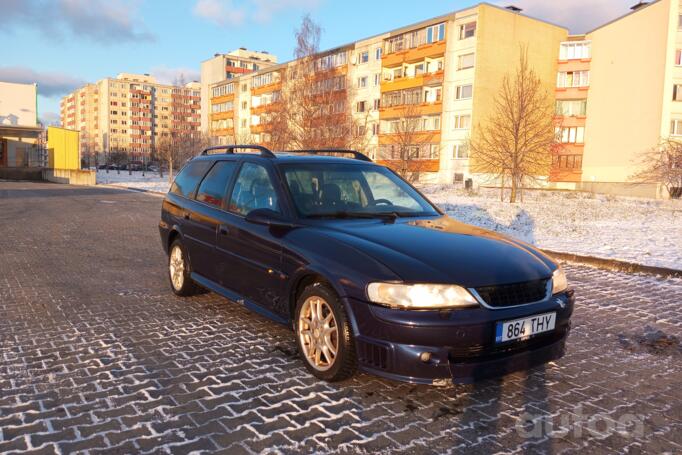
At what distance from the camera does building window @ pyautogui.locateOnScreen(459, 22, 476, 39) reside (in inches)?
1847

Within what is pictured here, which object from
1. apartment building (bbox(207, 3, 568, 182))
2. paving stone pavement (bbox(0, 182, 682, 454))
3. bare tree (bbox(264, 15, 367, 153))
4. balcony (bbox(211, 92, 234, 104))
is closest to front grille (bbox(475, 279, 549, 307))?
paving stone pavement (bbox(0, 182, 682, 454))

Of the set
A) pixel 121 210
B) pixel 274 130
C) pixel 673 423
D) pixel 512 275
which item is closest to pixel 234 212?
pixel 512 275

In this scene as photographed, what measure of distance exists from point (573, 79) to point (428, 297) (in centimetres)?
5640

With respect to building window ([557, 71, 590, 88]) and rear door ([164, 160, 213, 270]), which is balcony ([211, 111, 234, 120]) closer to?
building window ([557, 71, 590, 88])

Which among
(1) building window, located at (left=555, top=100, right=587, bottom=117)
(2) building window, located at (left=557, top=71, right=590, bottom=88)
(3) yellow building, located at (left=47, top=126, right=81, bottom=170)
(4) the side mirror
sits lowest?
(4) the side mirror

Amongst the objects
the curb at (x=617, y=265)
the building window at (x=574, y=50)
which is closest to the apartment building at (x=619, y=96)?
the building window at (x=574, y=50)

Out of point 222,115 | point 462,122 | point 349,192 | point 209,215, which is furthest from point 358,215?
point 222,115

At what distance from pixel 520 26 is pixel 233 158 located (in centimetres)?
5106

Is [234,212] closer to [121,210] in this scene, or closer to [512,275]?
[512,275]

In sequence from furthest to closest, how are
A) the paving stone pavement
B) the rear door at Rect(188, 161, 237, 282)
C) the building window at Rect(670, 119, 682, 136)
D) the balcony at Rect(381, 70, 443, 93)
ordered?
the balcony at Rect(381, 70, 443, 93), the building window at Rect(670, 119, 682, 136), the rear door at Rect(188, 161, 237, 282), the paving stone pavement

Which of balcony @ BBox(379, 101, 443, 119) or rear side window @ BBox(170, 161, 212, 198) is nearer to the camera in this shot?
rear side window @ BBox(170, 161, 212, 198)

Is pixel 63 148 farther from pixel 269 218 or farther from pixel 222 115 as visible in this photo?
pixel 222 115

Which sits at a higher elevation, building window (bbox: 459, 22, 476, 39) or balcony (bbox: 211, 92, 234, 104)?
building window (bbox: 459, 22, 476, 39)

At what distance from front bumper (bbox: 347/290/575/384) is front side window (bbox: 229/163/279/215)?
60.3 inches
